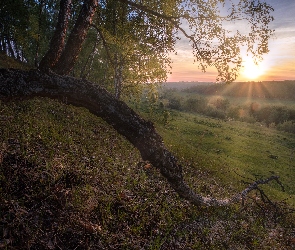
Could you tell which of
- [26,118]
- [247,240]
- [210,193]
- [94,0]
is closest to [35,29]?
[26,118]

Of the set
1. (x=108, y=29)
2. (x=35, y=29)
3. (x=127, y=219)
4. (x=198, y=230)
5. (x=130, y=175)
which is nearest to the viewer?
(x=127, y=219)

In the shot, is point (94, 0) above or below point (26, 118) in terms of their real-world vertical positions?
above

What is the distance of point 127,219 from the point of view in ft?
17.6

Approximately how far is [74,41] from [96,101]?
238 cm

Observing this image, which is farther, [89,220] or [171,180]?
[171,180]

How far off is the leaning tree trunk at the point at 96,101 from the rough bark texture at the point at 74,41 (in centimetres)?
181

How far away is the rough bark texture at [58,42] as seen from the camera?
582cm

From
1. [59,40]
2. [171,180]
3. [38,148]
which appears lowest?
[171,180]

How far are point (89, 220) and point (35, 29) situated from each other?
99.7 feet

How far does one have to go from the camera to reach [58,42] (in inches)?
234

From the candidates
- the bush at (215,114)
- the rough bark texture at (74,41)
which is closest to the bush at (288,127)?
the bush at (215,114)

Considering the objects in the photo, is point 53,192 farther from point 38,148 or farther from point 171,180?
point 171,180

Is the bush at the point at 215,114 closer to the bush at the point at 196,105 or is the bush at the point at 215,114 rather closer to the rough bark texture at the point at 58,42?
the bush at the point at 196,105

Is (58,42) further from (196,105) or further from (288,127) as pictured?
(196,105)
